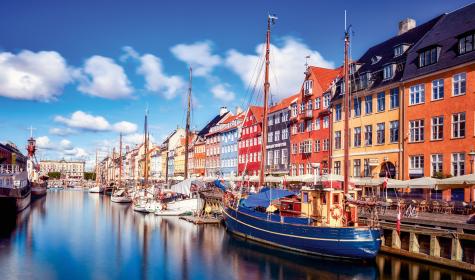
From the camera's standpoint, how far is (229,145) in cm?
8931

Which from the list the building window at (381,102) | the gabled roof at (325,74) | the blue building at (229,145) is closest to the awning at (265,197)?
the building window at (381,102)

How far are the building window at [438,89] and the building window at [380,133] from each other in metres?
7.03

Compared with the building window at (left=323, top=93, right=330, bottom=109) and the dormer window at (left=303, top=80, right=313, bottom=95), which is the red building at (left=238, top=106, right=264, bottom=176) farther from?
the building window at (left=323, top=93, right=330, bottom=109)

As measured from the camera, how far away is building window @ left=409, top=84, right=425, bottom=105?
43.2 m

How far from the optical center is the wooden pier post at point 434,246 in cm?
2767

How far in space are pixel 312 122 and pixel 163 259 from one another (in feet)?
113

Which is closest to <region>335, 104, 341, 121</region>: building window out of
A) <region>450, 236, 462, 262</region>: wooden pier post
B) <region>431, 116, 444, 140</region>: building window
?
<region>431, 116, 444, 140</region>: building window

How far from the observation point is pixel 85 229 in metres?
47.8

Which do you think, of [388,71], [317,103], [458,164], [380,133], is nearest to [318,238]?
[458,164]

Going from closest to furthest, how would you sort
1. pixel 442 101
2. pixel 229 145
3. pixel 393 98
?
pixel 442 101, pixel 393 98, pixel 229 145

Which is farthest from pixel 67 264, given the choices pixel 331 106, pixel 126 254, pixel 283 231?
pixel 331 106

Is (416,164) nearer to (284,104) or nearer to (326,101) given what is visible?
(326,101)

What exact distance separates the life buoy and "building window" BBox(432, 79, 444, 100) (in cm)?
1696

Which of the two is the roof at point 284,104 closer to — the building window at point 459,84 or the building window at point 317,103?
the building window at point 317,103
